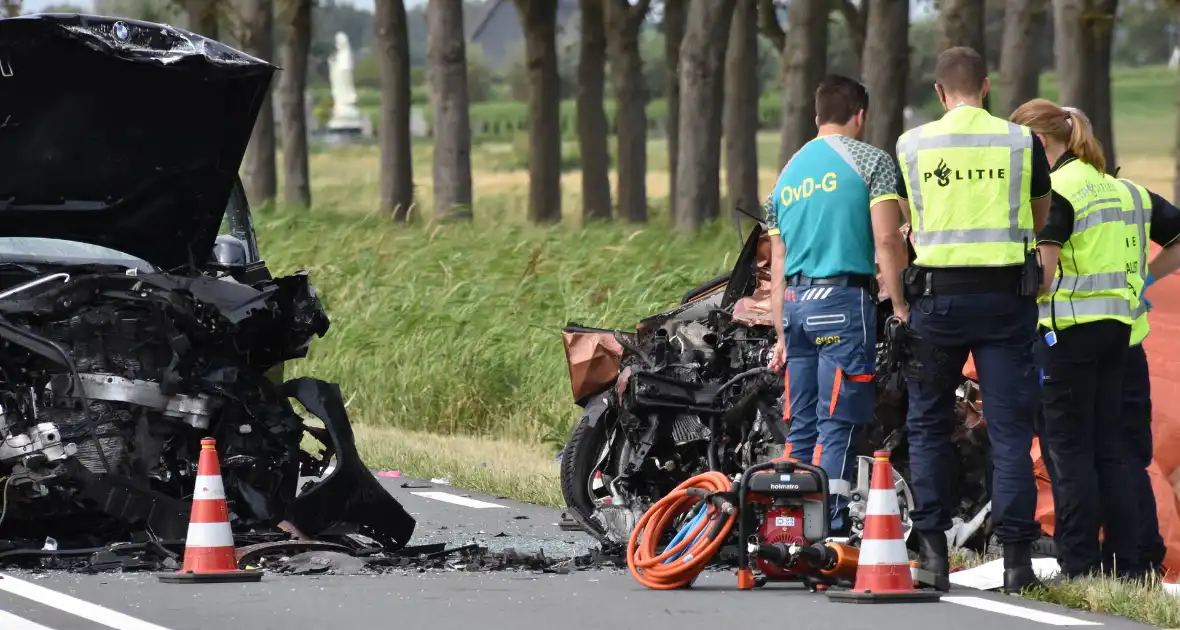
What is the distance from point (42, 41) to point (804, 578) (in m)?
4.04

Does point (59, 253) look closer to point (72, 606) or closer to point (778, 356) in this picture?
point (72, 606)

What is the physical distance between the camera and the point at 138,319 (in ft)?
32.1

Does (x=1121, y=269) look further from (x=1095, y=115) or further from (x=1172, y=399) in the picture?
(x=1095, y=115)

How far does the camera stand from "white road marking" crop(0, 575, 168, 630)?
7906 millimetres

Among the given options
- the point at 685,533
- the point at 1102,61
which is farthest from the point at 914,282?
the point at 1102,61

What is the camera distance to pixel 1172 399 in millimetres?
9898

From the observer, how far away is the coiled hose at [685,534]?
28.8 ft

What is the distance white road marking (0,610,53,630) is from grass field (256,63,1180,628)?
16.0 feet

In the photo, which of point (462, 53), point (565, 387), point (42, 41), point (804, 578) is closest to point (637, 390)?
point (804, 578)

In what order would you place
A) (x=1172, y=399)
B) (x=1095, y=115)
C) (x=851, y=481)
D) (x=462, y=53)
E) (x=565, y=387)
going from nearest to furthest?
(x=851, y=481) < (x=1172, y=399) < (x=565, y=387) < (x=1095, y=115) < (x=462, y=53)

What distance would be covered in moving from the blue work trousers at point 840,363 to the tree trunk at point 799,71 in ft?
61.8

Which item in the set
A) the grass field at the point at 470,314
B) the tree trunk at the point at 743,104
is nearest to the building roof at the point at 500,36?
the tree trunk at the point at 743,104

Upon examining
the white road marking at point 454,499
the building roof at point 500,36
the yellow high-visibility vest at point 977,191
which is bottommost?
the white road marking at point 454,499

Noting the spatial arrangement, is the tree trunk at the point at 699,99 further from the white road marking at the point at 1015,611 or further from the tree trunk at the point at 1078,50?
the white road marking at the point at 1015,611
